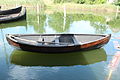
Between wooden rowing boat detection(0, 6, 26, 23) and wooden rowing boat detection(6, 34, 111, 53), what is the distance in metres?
7.01

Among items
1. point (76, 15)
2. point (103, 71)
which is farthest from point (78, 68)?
point (76, 15)

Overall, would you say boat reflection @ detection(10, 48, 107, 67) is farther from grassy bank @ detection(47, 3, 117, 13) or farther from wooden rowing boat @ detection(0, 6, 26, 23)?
grassy bank @ detection(47, 3, 117, 13)

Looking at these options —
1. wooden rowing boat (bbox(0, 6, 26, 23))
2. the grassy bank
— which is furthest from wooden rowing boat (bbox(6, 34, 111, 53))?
the grassy bank

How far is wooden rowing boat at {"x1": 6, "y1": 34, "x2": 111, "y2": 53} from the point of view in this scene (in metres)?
10.2

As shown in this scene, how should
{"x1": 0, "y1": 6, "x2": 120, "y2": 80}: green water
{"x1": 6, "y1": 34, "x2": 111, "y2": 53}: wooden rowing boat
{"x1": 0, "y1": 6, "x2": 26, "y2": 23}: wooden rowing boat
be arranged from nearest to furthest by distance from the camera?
{"x1": 0, "y1": 6, "x2": 120, "y2": 80}: green water → {"x1": 6, "y1": 34, "x2": 111, "y2": 53}: wooden rowing boat → {"x1": 0, "y1": 6, "x2": 26, "y2": 23}: wooden rowing boat

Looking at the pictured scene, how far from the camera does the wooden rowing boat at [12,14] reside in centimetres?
1780

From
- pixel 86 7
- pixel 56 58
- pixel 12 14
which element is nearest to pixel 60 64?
pixel 56 58

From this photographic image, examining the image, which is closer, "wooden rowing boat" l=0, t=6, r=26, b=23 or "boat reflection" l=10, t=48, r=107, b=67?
"boat reflection" l=10, t=48, r=107, b=67

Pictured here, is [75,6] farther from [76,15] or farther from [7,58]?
[7,58]

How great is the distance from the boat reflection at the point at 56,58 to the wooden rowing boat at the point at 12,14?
290 inches

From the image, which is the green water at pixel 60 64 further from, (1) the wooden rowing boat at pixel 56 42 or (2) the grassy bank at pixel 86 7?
(2) the grassy bank at pixel 86 7

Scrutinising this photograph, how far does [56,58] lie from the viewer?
10.4 meters

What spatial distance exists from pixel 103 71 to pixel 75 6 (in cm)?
1811

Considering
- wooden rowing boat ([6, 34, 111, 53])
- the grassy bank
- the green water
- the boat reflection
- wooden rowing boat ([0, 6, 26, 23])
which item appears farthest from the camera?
the grassy bank
